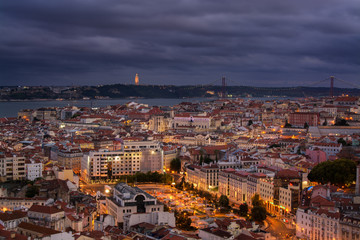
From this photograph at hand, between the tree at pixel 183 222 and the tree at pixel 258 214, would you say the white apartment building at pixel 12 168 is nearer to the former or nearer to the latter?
the tree at pixel 183 222

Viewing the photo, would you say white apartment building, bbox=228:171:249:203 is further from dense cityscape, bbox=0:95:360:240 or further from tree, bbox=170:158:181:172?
tree, bbox=170:158:181:172

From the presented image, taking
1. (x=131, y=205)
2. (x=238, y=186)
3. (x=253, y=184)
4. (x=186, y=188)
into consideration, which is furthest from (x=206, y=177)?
(x=131, y=205)

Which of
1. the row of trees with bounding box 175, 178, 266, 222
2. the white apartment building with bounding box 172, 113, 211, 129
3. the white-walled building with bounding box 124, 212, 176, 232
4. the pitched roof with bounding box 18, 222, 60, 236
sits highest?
the white apartment building with bounding box 172, 113, 211, 129

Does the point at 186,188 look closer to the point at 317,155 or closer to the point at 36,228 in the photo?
the point at 317,155

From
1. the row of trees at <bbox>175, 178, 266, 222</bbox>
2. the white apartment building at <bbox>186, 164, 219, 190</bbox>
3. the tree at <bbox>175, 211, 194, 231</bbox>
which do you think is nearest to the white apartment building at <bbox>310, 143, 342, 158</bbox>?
the white apartment building at <bbox>186, 164, 219, 190</bbox>

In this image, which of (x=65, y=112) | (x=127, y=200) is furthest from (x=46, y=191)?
(x=65, y=112)

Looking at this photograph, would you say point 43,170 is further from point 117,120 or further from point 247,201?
point 117,120
